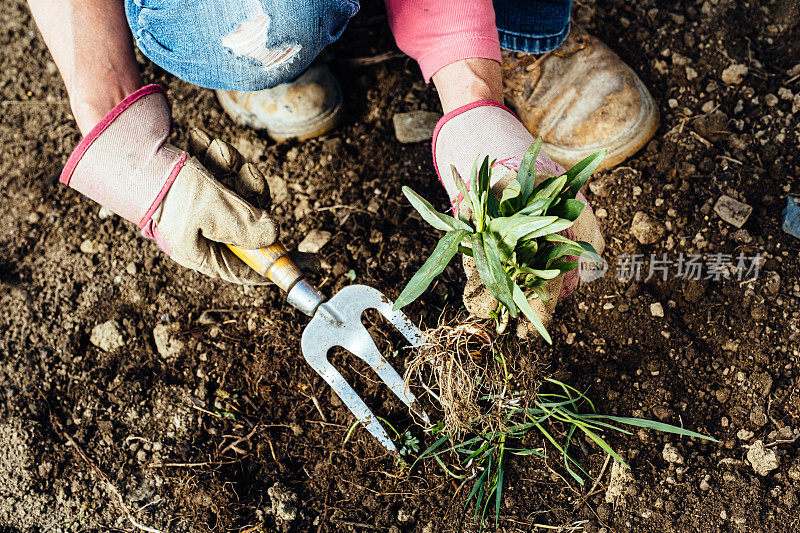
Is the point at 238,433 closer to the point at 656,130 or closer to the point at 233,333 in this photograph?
the point at 233,333

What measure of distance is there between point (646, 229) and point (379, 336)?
901mm

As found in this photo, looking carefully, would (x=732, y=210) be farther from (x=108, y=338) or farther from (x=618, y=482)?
(x=108, y=338)

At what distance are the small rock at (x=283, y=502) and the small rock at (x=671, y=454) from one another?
105 cm

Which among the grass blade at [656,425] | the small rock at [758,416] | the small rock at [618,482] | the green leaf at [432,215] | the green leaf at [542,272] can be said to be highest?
the green leaf at [432,215]

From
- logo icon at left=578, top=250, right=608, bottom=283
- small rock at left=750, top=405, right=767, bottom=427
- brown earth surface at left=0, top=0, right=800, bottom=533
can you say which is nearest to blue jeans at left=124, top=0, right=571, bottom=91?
brown earth surface at left=0, top=0, right=800, bottom=533

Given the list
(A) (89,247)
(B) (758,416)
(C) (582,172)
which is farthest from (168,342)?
(B) (758,416)

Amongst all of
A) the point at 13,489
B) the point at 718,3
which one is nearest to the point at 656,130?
the point at 718,3

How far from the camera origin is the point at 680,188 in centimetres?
199

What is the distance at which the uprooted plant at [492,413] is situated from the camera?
1.66 metres

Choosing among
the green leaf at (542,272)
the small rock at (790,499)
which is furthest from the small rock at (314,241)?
the small rock at (790,499)

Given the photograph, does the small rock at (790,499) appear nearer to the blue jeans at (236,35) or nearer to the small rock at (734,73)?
the small rock at (734,73)

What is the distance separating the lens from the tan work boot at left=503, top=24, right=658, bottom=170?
6.59 feet

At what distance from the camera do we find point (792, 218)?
6.14ft

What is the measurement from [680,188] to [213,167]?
1.45 meters
